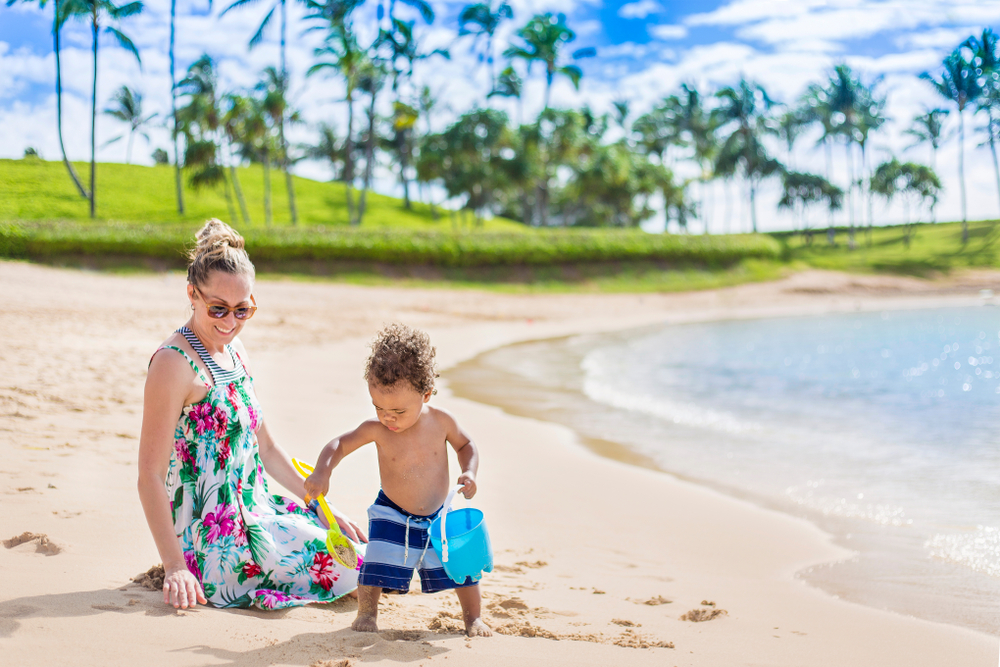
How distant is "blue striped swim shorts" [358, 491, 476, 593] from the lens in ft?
8.86

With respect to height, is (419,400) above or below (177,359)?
below

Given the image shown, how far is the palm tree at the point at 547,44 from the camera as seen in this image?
39.3m

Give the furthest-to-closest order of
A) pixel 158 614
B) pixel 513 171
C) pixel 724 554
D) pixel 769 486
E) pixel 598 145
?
pixel 598 145, pixel 513 171, pixel 769 486, pixel 724 554, pixel 158 614

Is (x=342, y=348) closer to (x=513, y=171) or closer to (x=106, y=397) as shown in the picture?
(x=106, y=397)

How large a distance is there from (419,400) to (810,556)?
2.84 m

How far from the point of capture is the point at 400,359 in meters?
2.54

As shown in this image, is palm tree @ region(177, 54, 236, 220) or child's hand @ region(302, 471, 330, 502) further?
palm tree @ region(177, 54, 236, 220)

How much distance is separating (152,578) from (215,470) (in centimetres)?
51

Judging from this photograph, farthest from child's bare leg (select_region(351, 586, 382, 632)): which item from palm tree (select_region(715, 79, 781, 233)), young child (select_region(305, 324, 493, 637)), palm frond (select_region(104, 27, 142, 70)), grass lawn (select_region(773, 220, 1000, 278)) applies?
palm tree (select_region(715, 79, 781, 233))

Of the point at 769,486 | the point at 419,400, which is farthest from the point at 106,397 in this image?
the point at 769,486

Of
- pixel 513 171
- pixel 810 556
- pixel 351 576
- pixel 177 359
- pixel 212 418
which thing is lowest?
pixel 810 556

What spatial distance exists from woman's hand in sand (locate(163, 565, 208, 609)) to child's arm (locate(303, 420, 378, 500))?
475 millimetres

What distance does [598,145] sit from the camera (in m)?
45.7

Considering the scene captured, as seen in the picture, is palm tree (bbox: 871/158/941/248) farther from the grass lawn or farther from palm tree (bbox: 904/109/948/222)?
palm tree (bbox: 904/109/948/222)
